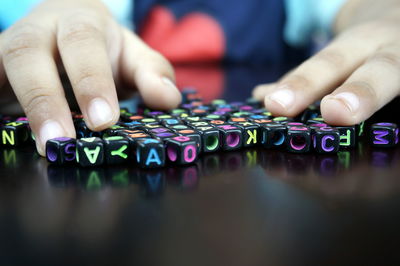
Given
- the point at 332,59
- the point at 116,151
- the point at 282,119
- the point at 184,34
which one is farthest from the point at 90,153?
the point at 184,34

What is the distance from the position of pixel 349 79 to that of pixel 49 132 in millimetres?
560

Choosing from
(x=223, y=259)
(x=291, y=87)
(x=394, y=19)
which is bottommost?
(x=223, y=259)

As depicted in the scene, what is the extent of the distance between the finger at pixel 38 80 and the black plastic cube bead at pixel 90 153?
0.33 ft

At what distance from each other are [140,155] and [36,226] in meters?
0.21

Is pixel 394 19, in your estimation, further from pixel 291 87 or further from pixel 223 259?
pixel 223 259

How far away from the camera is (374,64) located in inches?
35.1

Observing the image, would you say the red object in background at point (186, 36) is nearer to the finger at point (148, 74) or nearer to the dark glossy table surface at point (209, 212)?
the finger at point (148, 74)

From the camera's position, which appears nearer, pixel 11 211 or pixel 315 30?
pixel 11 211

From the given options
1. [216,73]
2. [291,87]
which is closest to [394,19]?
[291,87]

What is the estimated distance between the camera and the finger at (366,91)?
0.73 metres

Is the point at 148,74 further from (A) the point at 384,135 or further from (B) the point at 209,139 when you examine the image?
(A) the point at 384,135

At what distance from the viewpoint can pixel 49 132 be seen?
2.26 ft

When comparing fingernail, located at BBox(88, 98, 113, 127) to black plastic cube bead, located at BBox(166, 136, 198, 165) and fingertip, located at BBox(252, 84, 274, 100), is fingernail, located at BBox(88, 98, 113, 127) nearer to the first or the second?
black plastic cube bead, located at BBox(166, 136, 198, 165)

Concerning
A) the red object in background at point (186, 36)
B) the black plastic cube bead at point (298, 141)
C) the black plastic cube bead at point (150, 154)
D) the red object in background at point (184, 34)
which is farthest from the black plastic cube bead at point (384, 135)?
the red object in background at point (184, 34)
